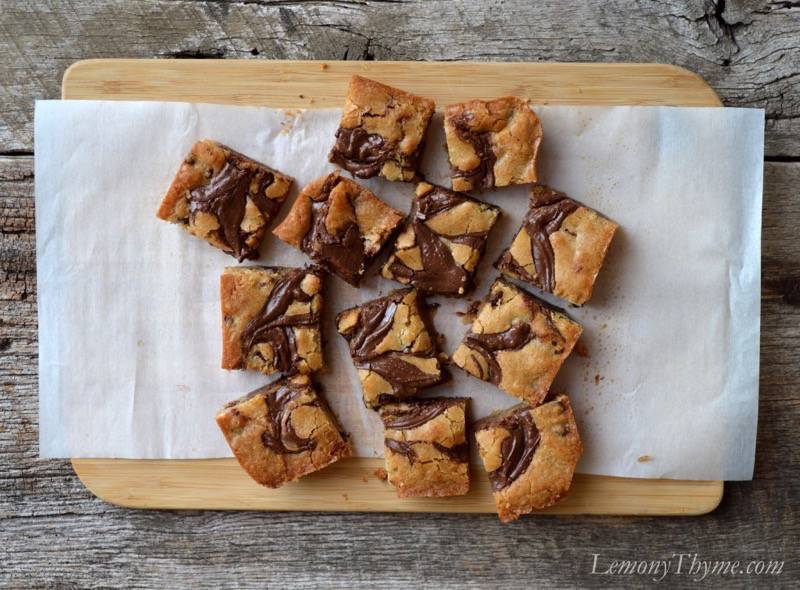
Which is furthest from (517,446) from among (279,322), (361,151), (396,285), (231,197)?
(231,197)

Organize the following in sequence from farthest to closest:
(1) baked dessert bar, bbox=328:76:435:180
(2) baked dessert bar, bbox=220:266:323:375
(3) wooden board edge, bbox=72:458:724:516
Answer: (3) wooden board edge, bbox=72:458:724:516
(2) baked dessert bar, bbox=220:266:323:375
(1) baked dessert bar, bbox=328:76:435:180

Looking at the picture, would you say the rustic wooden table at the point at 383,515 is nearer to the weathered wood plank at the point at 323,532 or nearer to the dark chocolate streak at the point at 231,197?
the weathered wood plank at the point at 323,532

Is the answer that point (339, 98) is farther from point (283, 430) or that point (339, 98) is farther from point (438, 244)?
point (283, 430)

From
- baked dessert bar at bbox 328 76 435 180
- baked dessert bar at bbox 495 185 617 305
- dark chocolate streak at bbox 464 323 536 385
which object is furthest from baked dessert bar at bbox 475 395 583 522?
baked dessert bar at bbox 328 76 435 180

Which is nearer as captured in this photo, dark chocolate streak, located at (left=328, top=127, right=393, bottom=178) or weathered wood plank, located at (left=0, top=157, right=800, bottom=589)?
dark chocolate streak, located at (left=328, top=127, right=393, bottom=178)

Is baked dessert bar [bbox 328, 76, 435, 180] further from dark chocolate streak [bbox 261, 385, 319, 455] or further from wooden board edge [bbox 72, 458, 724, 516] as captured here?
wooden board edge [bbox 72, 458, 724, 516]

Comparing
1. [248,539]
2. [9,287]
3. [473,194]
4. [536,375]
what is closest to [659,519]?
[536,375]
